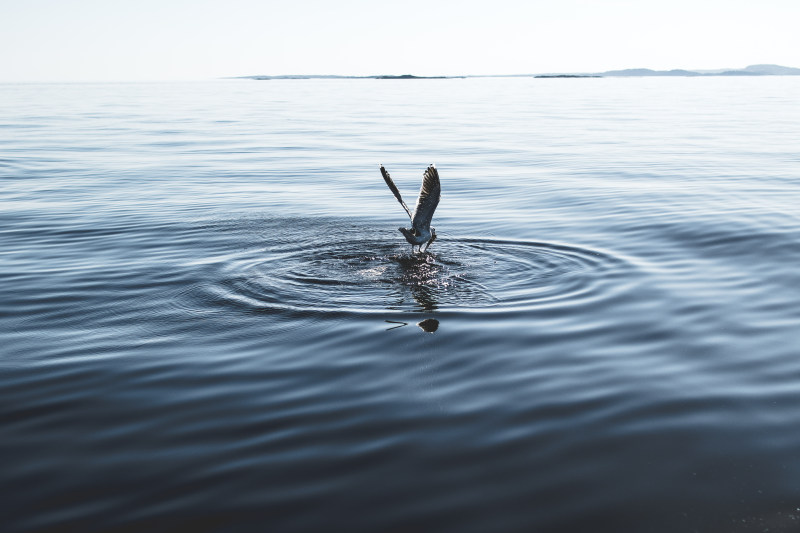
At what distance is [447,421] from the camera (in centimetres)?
720

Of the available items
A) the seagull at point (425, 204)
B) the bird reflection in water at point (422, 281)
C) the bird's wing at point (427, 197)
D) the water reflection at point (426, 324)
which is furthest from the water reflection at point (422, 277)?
the bird's wing at point (427, 197)

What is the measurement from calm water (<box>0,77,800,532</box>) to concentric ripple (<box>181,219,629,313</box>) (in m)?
0.07

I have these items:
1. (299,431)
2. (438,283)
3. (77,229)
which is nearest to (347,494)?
(299,431)

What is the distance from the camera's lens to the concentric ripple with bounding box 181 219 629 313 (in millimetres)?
11062

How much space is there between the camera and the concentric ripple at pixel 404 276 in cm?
1106

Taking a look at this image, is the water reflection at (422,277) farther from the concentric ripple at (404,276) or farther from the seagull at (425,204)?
the seagull at (425,204)

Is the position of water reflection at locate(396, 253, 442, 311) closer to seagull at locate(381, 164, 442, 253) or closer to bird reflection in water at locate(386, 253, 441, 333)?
bird reflection in water at locate(386, 253, 441, 333)

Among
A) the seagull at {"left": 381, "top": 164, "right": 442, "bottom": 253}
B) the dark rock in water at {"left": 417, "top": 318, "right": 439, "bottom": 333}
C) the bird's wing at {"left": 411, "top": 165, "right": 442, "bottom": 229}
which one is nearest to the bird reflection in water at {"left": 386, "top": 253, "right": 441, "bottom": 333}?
the dark rock in water at {"left": 417, "top": 318, "right": 439, "bottom": 333}

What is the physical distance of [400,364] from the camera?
28.6ft

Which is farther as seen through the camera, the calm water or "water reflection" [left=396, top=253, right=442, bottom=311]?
"water reflection" [left=396, top=253, right=442, bottom=311]

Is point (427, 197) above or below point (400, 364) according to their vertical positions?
above

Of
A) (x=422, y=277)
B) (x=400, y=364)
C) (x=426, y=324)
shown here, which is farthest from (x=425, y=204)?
(x=400, y=364)

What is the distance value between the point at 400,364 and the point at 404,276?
395 centimetres

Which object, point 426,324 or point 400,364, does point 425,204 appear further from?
point 400,364
